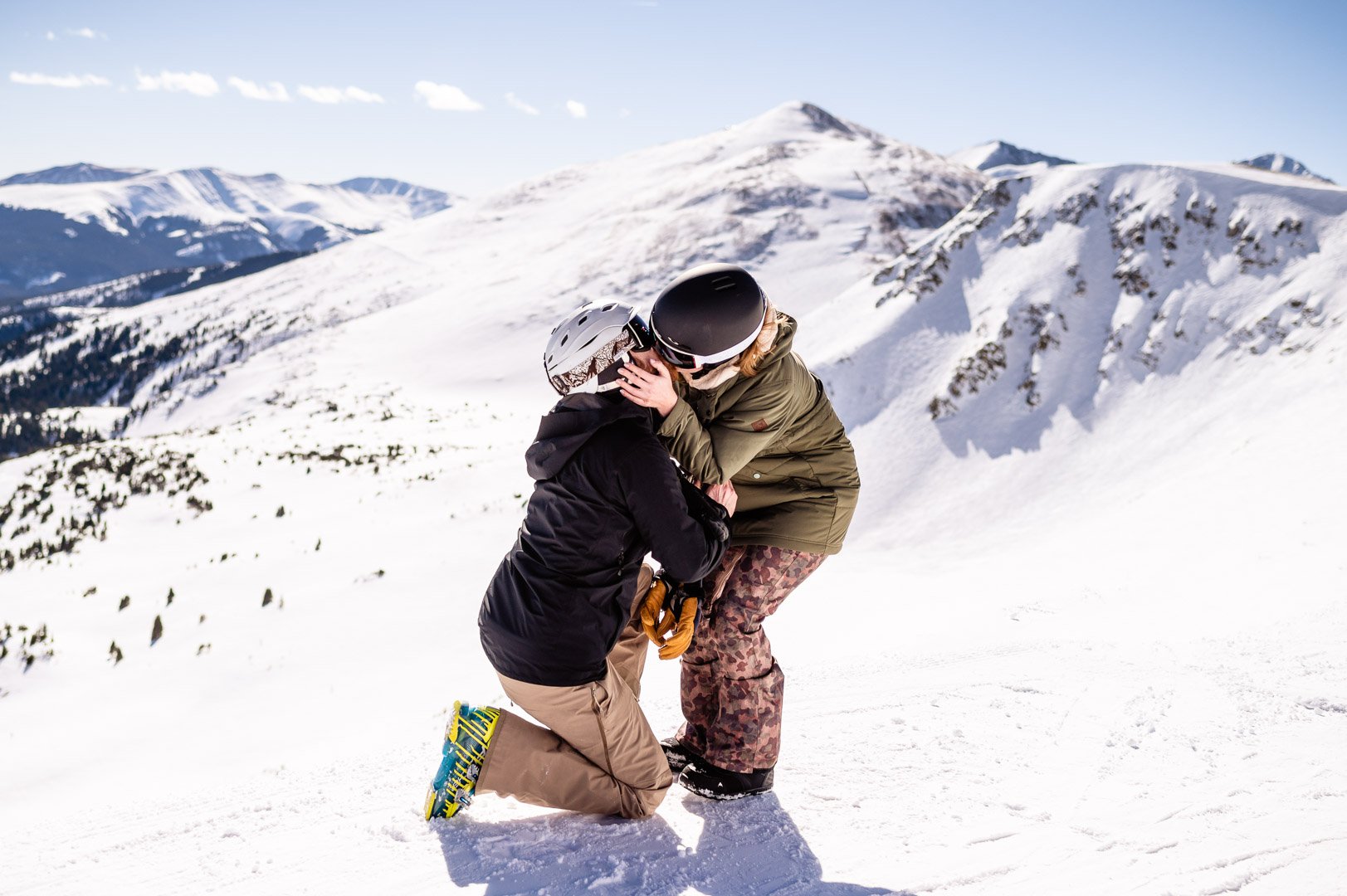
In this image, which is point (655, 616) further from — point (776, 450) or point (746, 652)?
point (776, 450)

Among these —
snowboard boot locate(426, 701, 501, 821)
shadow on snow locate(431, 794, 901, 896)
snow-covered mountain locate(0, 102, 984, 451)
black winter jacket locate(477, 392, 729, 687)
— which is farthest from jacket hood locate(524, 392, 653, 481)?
snow-covered mountain locate(0, 102, 984, 451)

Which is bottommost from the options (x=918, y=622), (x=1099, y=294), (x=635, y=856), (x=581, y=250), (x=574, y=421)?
(x=581, y=250)

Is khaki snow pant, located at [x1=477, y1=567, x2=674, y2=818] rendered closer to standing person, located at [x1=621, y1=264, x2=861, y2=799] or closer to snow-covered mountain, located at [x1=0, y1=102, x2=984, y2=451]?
standing person, located at [x1=621, y1=264, x2=861, y2=799]

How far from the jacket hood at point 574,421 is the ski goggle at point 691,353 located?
0.32 m

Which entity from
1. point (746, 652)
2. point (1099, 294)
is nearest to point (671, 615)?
point (746, 652)

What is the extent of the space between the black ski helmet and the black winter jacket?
0.37 meters

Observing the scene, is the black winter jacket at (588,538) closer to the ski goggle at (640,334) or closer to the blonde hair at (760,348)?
the ski goggle at (640,334)

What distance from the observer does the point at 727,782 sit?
13.1 ft

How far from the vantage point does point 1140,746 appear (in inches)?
167

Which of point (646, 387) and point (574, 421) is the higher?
point (646, 387)

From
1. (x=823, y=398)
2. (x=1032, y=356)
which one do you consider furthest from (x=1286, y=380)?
(x=823, y=398)

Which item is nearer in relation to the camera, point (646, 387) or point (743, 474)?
point (646, 387)

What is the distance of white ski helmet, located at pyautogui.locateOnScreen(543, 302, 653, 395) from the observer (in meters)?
3.37

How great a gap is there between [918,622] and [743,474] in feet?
14.9
